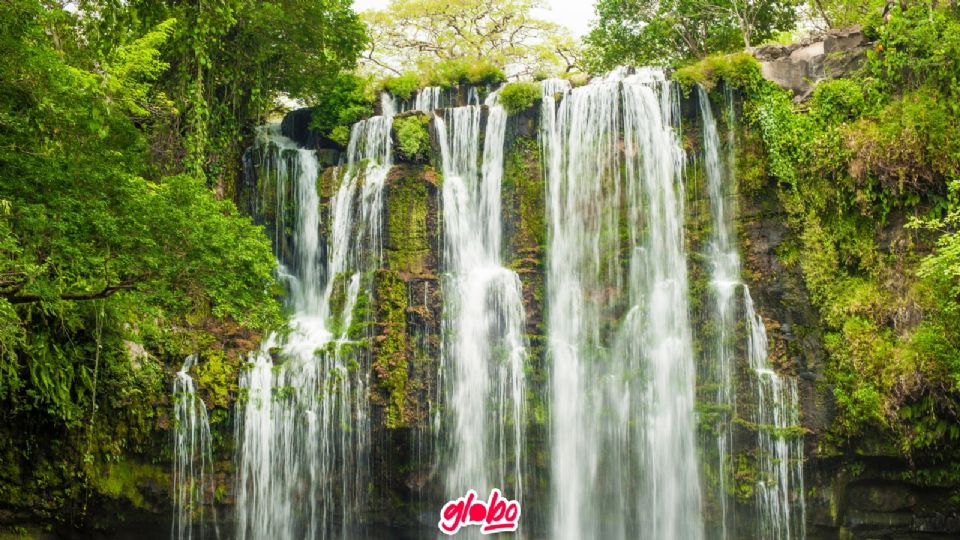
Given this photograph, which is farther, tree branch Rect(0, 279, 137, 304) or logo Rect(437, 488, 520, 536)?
logo Rect(437, 488, 520, 536)

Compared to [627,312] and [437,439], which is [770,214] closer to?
[627,312]

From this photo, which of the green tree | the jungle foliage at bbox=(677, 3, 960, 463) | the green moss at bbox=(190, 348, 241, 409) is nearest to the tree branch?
the green tree

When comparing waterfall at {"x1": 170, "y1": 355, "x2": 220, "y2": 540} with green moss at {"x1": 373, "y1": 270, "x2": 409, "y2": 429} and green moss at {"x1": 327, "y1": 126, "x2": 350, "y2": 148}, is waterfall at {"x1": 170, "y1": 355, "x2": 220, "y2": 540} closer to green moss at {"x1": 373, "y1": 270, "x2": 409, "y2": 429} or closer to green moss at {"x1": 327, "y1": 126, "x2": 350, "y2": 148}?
green moss at {"x1": 373, "y1": 270, "x2": 409, "y2": 429}

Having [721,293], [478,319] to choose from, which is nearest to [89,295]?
[478,319]

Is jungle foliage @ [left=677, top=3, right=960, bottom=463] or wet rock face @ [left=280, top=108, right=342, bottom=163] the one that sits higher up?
wet rock face @ [left=280, top=108, right=342, bottom=163]

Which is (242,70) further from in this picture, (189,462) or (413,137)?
(189,462)

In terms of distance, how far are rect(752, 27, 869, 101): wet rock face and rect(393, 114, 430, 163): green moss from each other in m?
6.78

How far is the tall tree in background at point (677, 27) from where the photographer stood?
23.2 meters

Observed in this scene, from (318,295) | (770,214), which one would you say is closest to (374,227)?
(318,295)

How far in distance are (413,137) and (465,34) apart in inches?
514

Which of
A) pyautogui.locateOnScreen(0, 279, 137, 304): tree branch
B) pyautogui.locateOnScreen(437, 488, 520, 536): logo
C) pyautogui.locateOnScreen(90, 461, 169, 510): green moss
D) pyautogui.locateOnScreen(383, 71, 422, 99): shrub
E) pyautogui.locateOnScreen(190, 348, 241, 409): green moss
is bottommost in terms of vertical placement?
pyautogui.locateOnScreen(437, 488, 520, 536): logo

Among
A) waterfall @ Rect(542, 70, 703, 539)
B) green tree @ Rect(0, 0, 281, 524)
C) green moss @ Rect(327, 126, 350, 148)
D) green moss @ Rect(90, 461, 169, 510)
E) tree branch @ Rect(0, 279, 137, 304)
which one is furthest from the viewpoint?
green moss @ Rect(327, 126, 350, 148)

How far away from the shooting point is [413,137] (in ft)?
57.7

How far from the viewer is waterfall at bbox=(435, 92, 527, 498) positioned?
15.2 m
